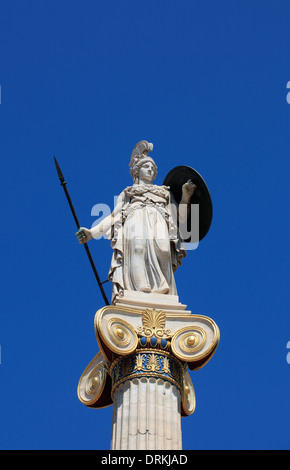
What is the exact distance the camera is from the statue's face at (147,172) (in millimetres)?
22969

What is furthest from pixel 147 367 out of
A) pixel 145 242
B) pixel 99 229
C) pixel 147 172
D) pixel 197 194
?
pixel 147 172

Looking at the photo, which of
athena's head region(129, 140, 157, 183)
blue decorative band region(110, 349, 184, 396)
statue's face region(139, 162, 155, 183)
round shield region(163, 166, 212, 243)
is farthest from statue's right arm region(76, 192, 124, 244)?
blue decorative band region(110, 349, 184, 396)

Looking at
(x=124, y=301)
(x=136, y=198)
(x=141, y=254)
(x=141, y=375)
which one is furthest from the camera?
(x=136, y=198)

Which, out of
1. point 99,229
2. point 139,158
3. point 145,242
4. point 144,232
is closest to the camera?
point 145,242

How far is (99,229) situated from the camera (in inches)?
878

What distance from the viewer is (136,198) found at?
22.4 metres

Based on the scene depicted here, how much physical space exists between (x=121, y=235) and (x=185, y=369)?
415cm

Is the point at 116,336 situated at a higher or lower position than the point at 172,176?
lower

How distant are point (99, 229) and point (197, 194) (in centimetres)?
283

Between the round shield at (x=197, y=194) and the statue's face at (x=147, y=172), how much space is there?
62cm

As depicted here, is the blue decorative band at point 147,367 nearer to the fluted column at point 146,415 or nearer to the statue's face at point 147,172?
the fluted column at point 146,415

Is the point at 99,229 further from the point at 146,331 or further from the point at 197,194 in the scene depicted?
the point at 146,331

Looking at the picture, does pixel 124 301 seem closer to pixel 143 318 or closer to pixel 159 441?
pixel 143 318
